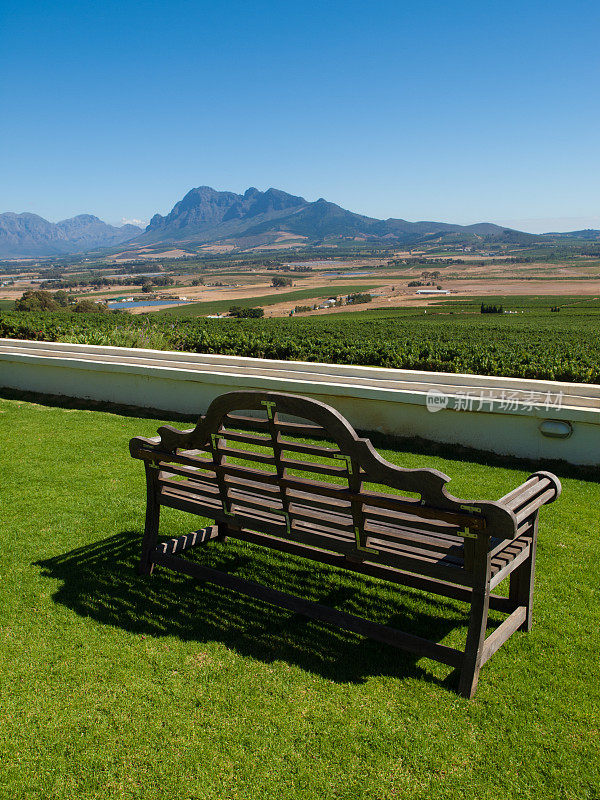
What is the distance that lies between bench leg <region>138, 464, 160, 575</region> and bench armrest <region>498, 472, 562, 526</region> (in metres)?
A: 1.99

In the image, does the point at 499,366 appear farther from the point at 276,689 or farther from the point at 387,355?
the point at 276,689

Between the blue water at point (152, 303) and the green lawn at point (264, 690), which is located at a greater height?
the green lawn at point (264, 690)

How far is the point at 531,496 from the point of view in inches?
109

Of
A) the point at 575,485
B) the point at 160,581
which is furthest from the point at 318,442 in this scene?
the point at 160,581

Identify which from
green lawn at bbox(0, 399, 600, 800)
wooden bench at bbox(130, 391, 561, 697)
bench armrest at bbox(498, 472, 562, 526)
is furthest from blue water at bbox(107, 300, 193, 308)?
bench armrest at bbox(498, 472, 562, 526)

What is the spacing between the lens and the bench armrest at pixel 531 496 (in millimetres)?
2639

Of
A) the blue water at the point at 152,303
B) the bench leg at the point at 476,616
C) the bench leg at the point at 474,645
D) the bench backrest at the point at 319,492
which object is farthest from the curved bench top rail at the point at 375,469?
the blue water at the point at 152,303

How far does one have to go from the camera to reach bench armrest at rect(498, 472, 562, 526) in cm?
264

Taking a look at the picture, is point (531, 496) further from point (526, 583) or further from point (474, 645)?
point (474, 645)

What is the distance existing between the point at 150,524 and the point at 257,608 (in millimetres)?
841

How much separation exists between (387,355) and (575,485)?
6.93m

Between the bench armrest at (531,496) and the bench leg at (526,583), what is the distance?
0.48ft

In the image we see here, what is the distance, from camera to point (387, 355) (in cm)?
1172

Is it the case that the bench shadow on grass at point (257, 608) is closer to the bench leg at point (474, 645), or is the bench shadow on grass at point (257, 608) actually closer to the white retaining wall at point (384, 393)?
the bench leg at point (474, 645)
